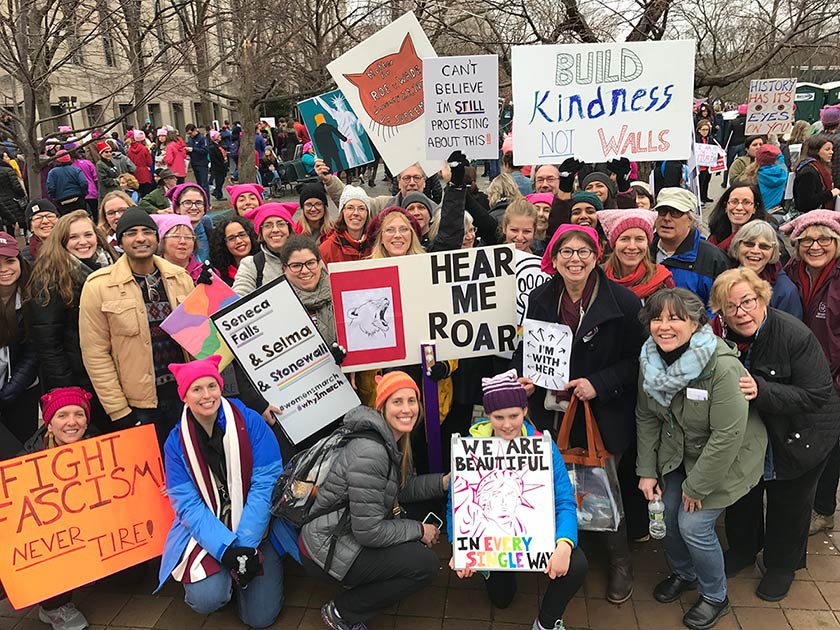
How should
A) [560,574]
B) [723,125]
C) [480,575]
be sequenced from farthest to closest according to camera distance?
[723,125], [480,575], [560,574]

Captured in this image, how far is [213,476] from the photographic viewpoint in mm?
3709

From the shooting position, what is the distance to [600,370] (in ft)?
11.9

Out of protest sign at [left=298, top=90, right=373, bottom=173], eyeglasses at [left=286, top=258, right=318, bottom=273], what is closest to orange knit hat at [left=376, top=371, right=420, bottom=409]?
eyeglasses at [left=286, top=258, right=318, bottom=273]

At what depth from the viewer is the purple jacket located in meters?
3.82

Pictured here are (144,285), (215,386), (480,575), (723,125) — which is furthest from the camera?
(723,125)

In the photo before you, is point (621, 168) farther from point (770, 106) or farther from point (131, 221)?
point (770, 106)

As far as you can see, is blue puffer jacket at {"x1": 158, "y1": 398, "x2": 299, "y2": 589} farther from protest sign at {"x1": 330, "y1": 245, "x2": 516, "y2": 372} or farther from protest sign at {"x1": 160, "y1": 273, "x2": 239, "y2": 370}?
protest sign at {"x1": 330, "y1": 245, "x2": 516, "y2": 372}

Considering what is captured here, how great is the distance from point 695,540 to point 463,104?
329 cm

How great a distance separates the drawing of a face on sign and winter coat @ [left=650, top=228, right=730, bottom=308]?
7.65 ft

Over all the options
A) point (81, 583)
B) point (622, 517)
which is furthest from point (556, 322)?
point (81, 583)

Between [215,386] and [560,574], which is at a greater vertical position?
[215,386]

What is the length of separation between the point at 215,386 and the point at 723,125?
20.0m

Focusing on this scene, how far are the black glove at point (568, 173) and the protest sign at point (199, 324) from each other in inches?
114

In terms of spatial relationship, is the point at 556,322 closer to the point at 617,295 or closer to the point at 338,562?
the point at 617,295
